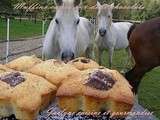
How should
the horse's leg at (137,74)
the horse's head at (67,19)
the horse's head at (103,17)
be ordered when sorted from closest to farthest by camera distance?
the horse's head at (67,19)
the horse's leg at (137,74)
the horse's head at (103,17)

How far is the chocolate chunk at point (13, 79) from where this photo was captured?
190 cm

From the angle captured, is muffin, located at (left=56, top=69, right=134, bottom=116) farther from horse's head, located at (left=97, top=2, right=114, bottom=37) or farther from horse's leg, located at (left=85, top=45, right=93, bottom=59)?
horse's head, located at (left=97, top=2, right=114, bottom=37)

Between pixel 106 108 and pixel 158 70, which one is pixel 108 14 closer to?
pixel 158 70

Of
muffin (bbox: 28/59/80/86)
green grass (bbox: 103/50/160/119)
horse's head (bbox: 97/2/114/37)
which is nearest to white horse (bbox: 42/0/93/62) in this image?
green grass (bbox: 103/50/160/119)

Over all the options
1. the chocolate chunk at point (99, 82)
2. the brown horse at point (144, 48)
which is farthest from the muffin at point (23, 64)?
the brown horse at point (144, 48)

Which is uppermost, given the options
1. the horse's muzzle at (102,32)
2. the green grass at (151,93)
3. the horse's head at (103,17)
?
the horse's head at (103,17)

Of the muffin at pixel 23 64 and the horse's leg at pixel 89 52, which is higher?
the muffin at pixel 23 64

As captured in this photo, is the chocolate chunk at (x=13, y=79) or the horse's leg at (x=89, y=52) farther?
the horse's leg at (x=89, y=52)

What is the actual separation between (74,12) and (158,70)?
7.92 metres

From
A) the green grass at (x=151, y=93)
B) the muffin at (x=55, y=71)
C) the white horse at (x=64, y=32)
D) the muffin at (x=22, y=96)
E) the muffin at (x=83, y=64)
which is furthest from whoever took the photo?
the green grass at (x=151, y=93)

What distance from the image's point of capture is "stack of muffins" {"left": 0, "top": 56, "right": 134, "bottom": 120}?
185 cm

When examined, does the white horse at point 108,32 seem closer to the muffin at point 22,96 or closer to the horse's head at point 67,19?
the horse's head at point 67,19

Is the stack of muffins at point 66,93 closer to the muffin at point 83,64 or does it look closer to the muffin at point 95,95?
the muffin at point 95,95

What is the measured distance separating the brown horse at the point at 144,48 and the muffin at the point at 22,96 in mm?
4445
